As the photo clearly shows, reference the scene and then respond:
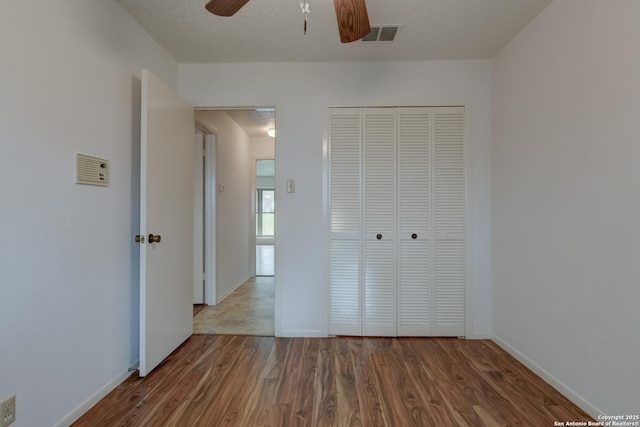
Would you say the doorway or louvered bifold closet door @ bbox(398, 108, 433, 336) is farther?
the doorway

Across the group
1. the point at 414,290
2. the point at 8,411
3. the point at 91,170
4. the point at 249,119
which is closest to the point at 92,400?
the point at 8,411

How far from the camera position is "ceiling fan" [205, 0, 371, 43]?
4.36 feet

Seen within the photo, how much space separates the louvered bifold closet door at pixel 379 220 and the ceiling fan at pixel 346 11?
1174 mm

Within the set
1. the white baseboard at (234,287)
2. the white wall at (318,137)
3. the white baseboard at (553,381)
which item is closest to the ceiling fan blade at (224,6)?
the white wall at (318,137)

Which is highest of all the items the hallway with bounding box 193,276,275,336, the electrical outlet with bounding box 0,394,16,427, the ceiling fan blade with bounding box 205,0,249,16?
the ceiling fan blade with bounding box 205,0,249,16

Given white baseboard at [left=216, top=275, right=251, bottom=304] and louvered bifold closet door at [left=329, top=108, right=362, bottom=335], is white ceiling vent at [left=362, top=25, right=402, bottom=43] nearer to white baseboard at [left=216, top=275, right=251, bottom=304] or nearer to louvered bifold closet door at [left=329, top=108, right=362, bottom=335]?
louvered bifold closet door at [left=329, top=108, right=362, bottom=335]

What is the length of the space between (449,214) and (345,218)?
93 centimetres

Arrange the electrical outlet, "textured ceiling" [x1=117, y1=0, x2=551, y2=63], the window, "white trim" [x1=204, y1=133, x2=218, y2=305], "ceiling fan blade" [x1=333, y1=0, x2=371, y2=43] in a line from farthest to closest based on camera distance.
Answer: the window, "white trim" [x1=204, y1=133, x2=218, y2=305], "textured ceiling" [x1=117, y1=0, x2=551, y2=63], "ceiling fan blade" [x1=333, y1=0, x2=371, y2=43], the electrical outlet

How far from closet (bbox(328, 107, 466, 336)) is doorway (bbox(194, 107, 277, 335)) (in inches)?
28.6

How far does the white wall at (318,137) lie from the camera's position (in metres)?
2.60

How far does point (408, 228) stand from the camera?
2.61 meters

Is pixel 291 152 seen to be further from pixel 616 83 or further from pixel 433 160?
pixel 616 83

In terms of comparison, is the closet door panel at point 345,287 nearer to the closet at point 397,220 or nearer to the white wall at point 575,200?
the closet at point 397,220

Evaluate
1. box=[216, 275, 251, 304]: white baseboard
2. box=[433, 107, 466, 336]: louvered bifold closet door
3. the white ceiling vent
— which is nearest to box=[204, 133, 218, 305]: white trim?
box=[216, 275, 251, 304]: white baseboard
